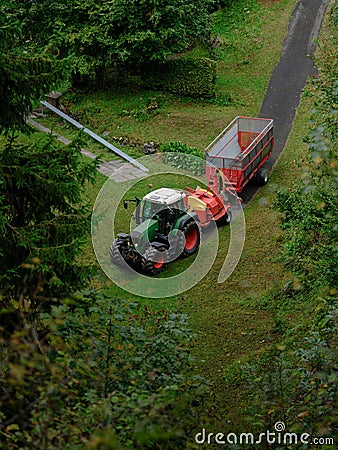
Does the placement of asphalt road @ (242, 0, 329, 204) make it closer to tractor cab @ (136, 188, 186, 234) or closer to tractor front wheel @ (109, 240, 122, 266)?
tractor cab @ (136, 188, 186, 234)

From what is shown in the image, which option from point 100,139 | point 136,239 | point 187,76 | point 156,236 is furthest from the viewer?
point 187,76

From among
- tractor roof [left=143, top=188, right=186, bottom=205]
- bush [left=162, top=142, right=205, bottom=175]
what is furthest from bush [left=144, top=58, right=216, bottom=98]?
tractor roof [left=143, top=188, right=186, bottom=205]

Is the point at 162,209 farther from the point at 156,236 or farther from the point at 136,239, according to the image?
the point at 136,239

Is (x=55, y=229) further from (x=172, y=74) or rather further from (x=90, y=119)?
(x=172, y=74)

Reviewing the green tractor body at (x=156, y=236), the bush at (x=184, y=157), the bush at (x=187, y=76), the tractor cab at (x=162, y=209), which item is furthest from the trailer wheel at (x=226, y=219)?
the bush at (x=187, y=76)

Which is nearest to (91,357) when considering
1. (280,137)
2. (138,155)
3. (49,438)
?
(49,438)

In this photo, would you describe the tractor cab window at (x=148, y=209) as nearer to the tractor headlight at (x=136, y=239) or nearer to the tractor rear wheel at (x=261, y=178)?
the tractor headlight at (x=136, y=239)

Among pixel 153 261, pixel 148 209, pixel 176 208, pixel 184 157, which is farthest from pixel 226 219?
pixel 184 157
